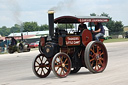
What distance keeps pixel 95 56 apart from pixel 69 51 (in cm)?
83

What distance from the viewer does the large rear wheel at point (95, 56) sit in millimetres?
9695

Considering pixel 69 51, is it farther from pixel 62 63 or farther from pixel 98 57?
pixel 98 57

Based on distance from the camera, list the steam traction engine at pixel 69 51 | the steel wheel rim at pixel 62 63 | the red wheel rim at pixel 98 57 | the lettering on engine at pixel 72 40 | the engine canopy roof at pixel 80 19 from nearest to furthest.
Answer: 1. the steel wheel rim at pixel 62 63
2. the steam traction engine at pixel 69 51
3. the lettering on engine at pixel 72 40
4. the engine canopy roof at pixel 80 19
5. the red wheel rim at pixel 98 57

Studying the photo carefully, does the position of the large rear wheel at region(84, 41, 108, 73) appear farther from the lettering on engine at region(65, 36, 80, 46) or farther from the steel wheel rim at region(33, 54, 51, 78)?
the steel wheel rim at region(33, 54, 51, 78)

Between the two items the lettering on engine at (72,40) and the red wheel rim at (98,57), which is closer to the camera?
the lettering on engine at (72,40)

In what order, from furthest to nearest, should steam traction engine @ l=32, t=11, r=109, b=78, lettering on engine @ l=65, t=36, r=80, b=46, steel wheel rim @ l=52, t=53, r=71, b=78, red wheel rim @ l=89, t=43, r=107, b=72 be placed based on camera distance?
red wheel rim @ l=89, t=43, r=107, b=72
lettering on engine @ l=65, t=36, r=80, b=46
steam traction engine @ l=32, t=11, r=109, b=78
steel wheel rim @ l=52, t=53, r=71, b=78

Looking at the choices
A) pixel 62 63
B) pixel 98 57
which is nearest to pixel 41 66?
pixel 62 63

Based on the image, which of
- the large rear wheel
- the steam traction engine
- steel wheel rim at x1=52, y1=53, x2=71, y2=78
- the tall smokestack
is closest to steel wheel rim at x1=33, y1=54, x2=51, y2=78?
the steam traction engine

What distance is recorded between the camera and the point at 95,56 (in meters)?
10.1

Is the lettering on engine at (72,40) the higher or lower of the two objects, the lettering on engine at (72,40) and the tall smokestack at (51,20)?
the lower

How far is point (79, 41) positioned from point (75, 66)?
0.77m

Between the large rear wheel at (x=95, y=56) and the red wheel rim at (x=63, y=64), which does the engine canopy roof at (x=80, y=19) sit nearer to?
the large rear wheel at (x=95, y=56)

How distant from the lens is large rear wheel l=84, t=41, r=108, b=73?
970cm

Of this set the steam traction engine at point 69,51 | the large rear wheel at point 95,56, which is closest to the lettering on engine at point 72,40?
the steam traction engine at point 69,51
